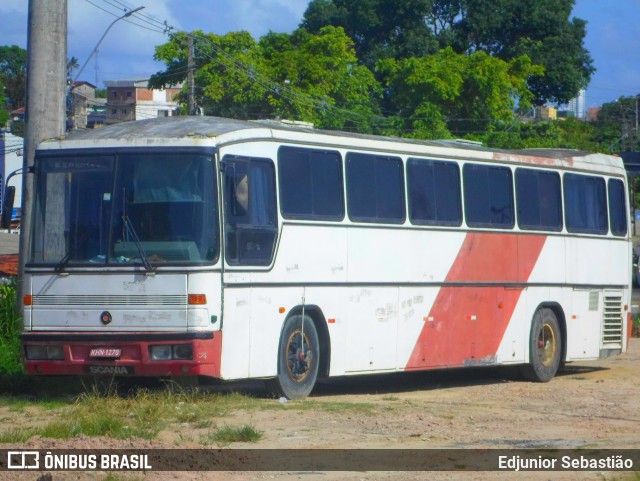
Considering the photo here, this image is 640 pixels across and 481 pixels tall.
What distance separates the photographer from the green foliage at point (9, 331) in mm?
14734

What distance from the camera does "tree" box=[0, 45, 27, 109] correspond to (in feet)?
375

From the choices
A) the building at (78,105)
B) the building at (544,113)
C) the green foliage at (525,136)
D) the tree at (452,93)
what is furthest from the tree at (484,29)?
the building at (78,105)

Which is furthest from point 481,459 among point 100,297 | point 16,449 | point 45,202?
point 45,202

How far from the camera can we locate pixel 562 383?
1695 centimetres

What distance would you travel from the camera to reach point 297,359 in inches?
520

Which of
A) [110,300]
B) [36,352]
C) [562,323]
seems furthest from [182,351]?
[562,323]

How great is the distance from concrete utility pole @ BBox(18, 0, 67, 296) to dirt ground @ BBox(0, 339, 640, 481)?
414 cm

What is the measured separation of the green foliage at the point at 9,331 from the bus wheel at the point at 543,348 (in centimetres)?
714

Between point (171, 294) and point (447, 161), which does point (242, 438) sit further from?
point (447, 161)

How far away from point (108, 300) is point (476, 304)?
19.2 ft

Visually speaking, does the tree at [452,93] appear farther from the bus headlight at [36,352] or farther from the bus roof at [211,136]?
the bus headlight at [36,352]

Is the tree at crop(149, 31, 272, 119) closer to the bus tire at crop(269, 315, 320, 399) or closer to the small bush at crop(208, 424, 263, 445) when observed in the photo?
the bus tire at crop(269, 315, 320, 399)

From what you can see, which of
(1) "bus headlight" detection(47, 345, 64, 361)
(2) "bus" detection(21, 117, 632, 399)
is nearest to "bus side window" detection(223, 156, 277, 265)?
(2) "bus" detection(21, 117, 632, 399)

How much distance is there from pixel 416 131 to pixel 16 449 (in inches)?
1649
